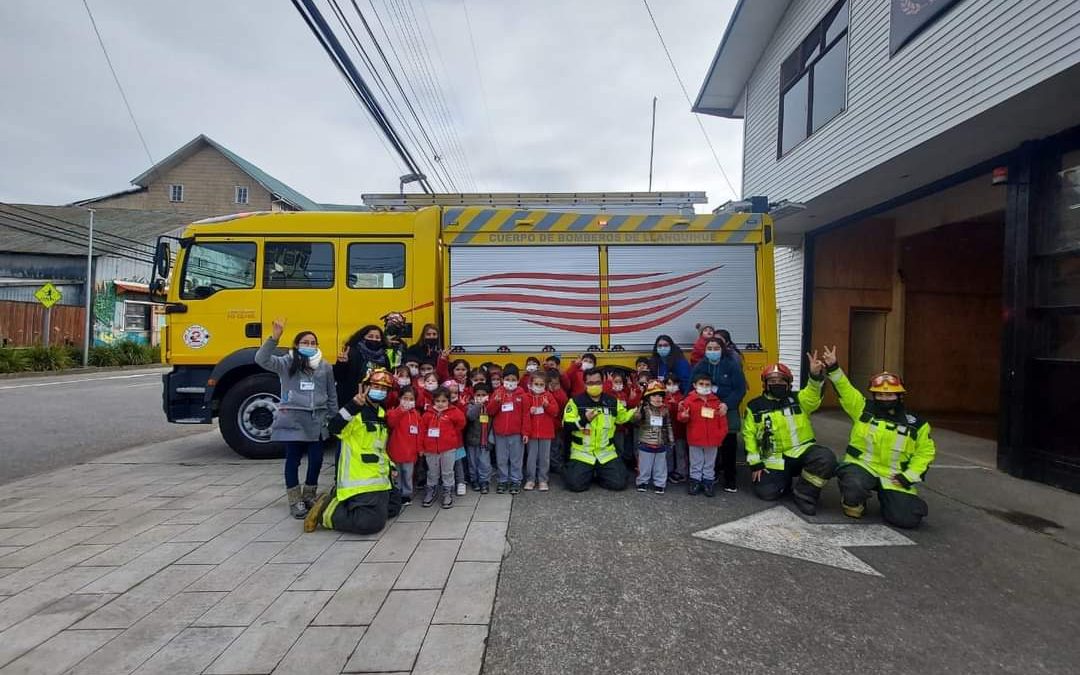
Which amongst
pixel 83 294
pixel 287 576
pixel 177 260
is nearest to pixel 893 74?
pixel 287 576

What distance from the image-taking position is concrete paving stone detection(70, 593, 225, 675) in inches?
105

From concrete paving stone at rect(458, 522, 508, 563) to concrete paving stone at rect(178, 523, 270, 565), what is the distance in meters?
1.68

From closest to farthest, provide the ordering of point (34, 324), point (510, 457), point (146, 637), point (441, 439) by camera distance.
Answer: point (146, 637) < point (441, 439) < point (510, 457) < point (34, 324)

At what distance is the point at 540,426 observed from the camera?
18.0ft

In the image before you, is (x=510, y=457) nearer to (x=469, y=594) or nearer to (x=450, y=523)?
(x=450, y=523)

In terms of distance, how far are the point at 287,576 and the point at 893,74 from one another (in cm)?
880

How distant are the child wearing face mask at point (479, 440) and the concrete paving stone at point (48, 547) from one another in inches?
122

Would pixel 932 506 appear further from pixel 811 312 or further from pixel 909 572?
pixel 811 312

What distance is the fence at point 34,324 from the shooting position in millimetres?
21094

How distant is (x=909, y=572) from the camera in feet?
12.3

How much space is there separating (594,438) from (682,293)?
2162 mm

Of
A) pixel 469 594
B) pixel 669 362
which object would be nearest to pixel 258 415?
pixel 469 594

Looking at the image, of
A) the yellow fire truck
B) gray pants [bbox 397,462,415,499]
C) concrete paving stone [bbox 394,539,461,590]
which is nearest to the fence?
the yellow fire truck

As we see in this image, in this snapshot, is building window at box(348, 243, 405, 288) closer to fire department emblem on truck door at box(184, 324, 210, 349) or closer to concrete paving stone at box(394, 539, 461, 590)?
fire department emblem on truck door at box(184, 324, 210, 349)
